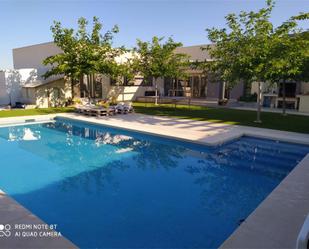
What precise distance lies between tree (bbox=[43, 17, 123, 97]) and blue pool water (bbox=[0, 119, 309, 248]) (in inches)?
281

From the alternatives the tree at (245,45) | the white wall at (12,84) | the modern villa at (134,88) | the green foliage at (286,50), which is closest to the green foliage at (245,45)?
the tree at (245,45)

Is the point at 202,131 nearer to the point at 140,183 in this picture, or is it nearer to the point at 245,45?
the point at 245,45

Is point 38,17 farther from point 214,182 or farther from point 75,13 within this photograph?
point 214,182

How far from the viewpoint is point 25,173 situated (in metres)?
7.37

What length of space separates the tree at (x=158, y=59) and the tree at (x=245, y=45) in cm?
658

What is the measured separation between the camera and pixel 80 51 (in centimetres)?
1756

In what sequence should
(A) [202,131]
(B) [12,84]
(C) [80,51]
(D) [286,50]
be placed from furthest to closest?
(B) [12,84] < (C) [80,51] < (D) [286,50] < (A) [202,131]

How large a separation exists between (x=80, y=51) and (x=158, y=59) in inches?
235

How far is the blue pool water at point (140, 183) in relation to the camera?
15.0ft

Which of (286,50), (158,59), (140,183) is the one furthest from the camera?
(158,59)

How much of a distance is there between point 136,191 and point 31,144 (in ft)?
21.3

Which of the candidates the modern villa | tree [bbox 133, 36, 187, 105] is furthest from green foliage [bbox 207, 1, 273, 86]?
tree [bbox 133, 36, 187, 105]

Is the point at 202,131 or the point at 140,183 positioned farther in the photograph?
the point at 202,131

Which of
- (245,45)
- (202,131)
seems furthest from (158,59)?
(202,131)
